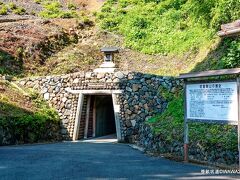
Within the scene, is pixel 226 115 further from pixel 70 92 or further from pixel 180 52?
pixel 180 52

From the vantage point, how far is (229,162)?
313 inches

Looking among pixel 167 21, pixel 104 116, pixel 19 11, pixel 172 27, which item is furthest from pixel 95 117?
pixel 19 11

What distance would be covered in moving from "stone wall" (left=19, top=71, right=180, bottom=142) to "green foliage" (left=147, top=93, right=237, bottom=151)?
3.27 ft

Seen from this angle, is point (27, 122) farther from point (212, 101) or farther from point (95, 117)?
point (212, 101)

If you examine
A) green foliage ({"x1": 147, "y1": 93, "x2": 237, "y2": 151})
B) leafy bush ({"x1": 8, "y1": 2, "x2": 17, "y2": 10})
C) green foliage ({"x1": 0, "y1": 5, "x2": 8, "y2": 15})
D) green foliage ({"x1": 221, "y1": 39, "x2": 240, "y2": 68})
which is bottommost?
green foliage ({"x1": 147, "y1": 93, "x2": 237, "y2": 151})

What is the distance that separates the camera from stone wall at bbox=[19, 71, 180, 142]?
14562 mm

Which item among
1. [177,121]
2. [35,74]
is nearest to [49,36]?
[35,74]

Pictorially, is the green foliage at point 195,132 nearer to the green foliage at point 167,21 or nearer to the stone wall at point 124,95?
the stone wall at point 124,95

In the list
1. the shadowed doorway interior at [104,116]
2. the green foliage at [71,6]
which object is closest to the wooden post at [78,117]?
the shadowed doorway interior at [104,116]

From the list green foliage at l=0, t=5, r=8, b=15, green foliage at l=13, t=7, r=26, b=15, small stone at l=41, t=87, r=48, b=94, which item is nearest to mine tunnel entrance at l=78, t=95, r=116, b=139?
small stone at l=41, t=87, r=48, b=94

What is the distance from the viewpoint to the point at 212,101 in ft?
25.1

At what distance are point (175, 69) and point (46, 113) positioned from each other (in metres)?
7.88

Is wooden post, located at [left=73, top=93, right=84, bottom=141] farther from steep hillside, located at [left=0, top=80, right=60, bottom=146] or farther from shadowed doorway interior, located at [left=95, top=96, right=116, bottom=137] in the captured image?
shadowed doorway interior, located at [left=95, top=96, right=116, bottom=137]

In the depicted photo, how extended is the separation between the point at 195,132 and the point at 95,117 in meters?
7.54
